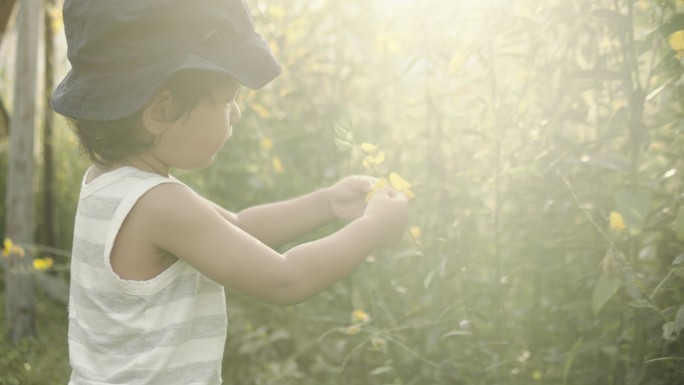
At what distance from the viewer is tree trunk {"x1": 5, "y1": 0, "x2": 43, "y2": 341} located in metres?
3.33

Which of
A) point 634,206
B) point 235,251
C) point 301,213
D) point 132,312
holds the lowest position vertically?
point 132,312

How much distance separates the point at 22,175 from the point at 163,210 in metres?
2.03

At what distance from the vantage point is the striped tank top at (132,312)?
67.6 inches

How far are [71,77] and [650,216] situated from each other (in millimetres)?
1346

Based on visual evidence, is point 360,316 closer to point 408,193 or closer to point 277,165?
point 408,193

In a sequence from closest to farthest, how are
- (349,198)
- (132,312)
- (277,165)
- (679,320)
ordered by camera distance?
1. (679,320)
2. (132,312)
3. (349,198)
4. (277,165)

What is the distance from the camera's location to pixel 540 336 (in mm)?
2420

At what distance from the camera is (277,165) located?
9.62ft

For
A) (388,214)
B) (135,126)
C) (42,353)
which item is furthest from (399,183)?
(42,353)

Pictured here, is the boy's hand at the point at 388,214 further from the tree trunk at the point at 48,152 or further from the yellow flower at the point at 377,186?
the tree trunk at the point at 48,152

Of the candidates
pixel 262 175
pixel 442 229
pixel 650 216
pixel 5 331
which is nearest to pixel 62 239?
pixel 5 331

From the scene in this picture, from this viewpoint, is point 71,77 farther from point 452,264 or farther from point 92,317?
point 452,264

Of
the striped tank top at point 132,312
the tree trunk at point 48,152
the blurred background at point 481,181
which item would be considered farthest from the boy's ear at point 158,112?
the tree trunk at point 48,152

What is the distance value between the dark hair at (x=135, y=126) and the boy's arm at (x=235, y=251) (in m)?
0.13
